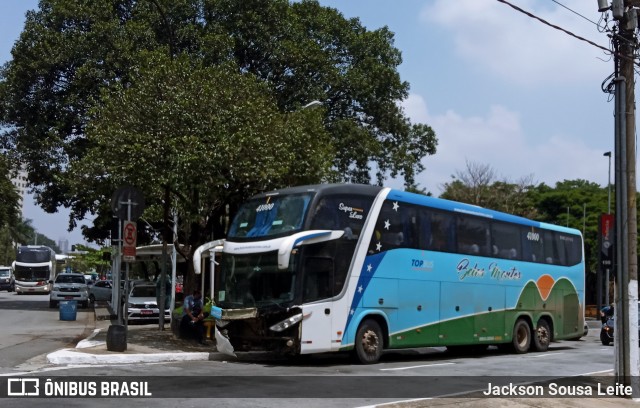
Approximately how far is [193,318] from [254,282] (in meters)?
3.82

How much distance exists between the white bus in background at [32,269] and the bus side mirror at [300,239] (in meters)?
50.6

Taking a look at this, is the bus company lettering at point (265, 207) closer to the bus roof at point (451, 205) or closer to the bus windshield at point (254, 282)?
the bus windshield at point (254, 282)

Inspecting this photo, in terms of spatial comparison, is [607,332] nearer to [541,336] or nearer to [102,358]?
[541,336]

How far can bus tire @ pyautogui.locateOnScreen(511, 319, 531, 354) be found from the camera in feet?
73.2

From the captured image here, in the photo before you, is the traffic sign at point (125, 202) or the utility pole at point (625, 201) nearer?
the utility pole at point (625, 201)

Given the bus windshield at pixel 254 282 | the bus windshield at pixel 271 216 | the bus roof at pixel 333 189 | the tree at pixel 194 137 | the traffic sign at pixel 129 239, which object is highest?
the tree at pixel 194 137

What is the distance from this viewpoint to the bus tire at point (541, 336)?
2314 centimetres

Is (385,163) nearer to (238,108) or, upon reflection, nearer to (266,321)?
(238,108)

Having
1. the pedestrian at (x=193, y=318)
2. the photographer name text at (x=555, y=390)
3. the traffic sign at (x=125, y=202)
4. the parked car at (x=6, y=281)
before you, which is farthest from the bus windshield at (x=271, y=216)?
the parked car at (x=6, y=281)

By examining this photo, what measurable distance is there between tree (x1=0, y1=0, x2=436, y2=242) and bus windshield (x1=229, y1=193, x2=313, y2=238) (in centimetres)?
1651

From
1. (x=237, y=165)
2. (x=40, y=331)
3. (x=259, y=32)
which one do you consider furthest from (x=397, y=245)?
(x=259, y=32)

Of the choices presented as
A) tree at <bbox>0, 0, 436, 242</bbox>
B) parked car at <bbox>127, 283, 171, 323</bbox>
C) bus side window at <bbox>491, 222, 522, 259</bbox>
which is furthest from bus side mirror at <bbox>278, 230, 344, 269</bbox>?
tree at <bbox>0, 0, 436, 242</bbox>

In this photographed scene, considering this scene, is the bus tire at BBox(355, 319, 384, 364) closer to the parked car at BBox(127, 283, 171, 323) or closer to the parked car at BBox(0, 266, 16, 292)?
the parked car at BBox(127, 283, 171, 323)

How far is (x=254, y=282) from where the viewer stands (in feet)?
54.9
